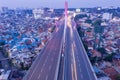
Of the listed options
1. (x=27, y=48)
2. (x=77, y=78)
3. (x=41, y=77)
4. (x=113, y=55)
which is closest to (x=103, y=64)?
(x=113, y=55)

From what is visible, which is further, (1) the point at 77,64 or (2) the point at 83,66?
(1) the point at 77,64

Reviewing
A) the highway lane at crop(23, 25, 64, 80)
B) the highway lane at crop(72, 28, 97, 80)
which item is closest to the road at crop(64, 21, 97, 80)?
the highway lane at crop(72, 28, 97, 80)

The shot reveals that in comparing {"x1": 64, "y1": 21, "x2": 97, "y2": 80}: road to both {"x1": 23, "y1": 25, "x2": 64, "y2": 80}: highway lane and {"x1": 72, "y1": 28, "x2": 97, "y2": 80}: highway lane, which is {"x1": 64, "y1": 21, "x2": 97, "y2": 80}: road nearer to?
{"x1": 72, "y1": 28, "x2": 97, "y2": 80}: highway lane

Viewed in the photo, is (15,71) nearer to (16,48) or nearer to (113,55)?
(16,48)

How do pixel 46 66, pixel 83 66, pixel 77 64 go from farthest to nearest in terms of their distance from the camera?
pixel 77 64 → pixel 46 66 → pixel 83 66

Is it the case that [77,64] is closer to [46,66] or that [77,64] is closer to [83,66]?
[83,66]

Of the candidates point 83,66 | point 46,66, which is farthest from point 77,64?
point 46,66

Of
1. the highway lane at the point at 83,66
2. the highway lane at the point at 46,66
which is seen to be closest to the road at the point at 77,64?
the highway lane at the point at 83,66

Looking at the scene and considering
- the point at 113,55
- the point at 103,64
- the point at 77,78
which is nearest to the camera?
the point at 77,78

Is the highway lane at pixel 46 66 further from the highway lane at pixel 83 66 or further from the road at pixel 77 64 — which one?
the highway lane at pixel 83 66

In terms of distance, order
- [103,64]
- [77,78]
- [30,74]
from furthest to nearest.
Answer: [103,64] < [30,74] < [77,78]

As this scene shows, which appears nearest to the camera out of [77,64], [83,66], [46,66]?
[83,66]
